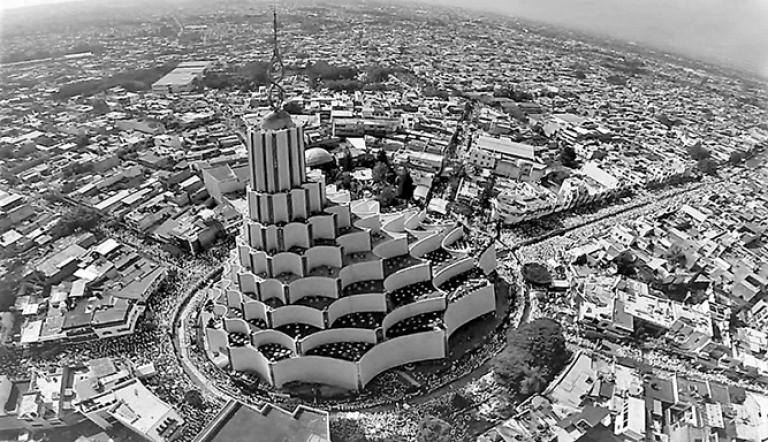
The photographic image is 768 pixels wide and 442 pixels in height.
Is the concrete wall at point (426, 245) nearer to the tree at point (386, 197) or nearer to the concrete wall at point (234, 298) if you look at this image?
the concrete wall at point (234, 298)

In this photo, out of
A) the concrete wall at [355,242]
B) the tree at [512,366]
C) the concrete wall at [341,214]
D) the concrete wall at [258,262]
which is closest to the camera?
the tree at [512,366]

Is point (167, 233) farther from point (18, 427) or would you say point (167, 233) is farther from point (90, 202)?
point (18, 427)

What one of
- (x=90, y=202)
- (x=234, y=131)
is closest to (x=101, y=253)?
(x=90, y=202)

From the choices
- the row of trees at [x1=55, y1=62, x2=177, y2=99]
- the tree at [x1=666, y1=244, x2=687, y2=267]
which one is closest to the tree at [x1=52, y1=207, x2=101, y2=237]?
the row of trees at [x1=55, y1=62, x2=177, y2=99]

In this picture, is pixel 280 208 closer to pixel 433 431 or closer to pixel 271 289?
pixel 271 289

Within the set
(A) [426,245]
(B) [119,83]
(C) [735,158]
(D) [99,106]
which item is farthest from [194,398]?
(B) [119,83]

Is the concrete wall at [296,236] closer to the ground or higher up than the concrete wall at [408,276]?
higher up

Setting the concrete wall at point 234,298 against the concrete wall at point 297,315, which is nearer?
the concrete wall at point 297,315

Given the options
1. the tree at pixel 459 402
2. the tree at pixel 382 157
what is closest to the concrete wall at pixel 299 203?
the tree at pixel 459 402
